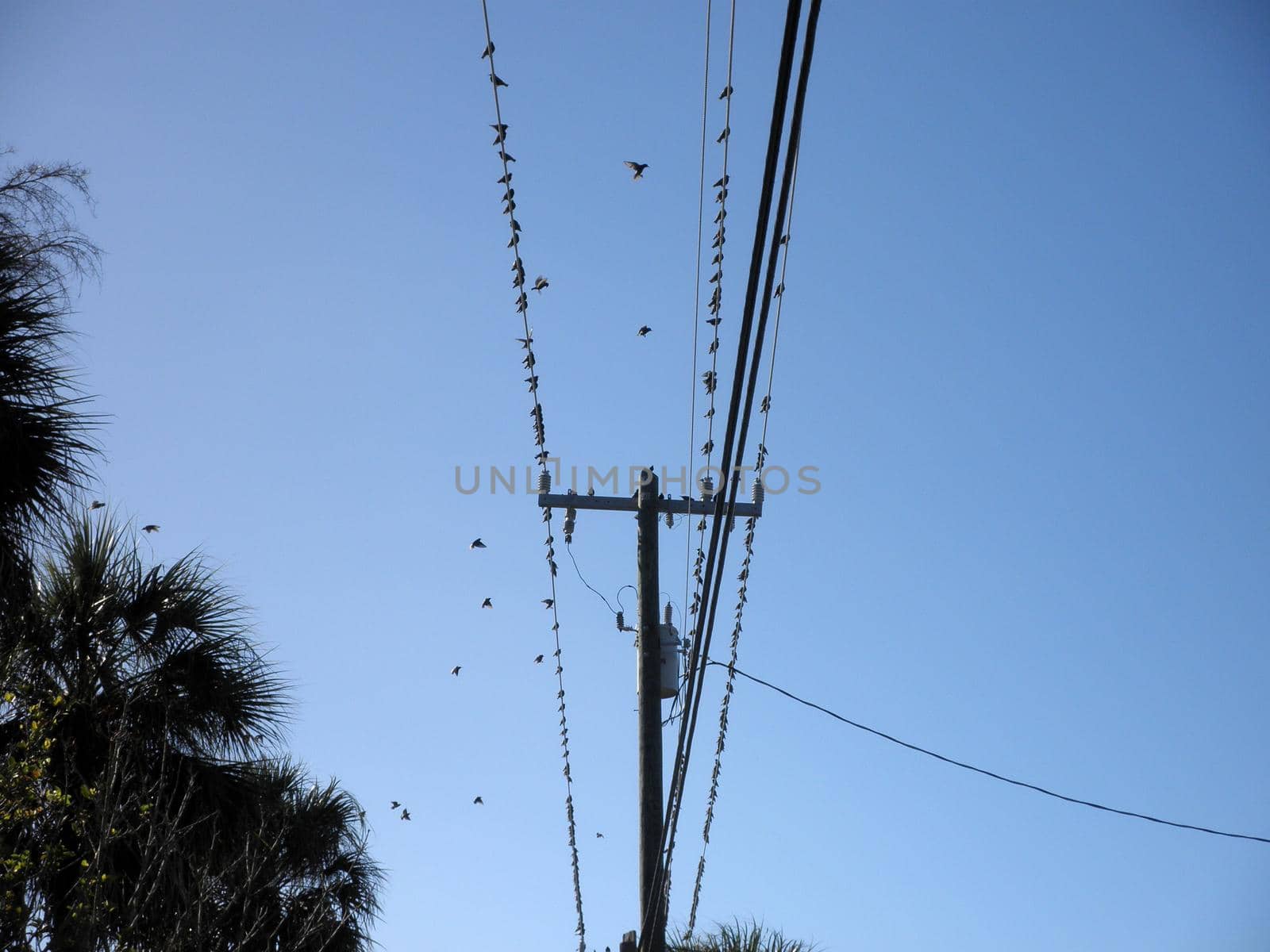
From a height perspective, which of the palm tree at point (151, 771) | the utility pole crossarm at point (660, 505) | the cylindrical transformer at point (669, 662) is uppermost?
the utility pole crossarm at point (660, 505)

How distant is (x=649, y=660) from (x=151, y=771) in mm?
3345

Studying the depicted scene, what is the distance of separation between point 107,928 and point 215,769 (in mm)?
1894

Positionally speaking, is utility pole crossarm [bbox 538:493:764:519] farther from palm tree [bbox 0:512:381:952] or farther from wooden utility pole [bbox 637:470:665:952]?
palm tree [bbox 0:512:381:952]

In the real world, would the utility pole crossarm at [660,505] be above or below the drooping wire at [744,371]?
above

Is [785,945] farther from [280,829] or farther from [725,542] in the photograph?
[725,542]

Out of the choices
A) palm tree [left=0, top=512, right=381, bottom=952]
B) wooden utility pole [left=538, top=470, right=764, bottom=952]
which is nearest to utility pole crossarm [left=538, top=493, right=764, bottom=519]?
wooden utility pole [left=538, top=470, right=764, bottom=952]

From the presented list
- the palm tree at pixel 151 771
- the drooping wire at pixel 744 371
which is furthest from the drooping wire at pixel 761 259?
the palm tree at pixel 151 771

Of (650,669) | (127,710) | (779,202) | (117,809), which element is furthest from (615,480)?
(779,202)

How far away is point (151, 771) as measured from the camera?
846 cm

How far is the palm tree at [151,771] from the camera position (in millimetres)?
7379

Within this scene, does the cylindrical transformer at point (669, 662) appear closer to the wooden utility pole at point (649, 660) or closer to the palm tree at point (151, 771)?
the wooden utility pole at point (649, 660)

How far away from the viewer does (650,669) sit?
9680 mm

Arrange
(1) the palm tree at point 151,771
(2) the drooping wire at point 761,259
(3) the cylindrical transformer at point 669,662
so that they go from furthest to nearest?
1. (3) the cylindrical transformer at point 669,662
2. (1) the palm tree at point 151,771
3. (2) the drooping wire at point 761,259

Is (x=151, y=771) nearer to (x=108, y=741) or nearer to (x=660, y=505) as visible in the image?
(x=108, y=741)
